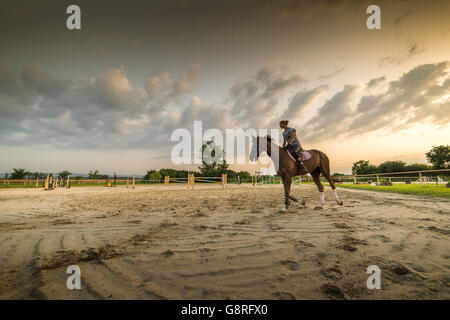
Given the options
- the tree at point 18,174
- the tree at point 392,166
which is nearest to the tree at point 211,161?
the tree at point 18,174

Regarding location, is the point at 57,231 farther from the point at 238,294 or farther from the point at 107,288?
the point at 238,294

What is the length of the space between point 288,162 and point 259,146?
4.19ft

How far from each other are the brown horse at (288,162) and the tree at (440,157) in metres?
88.5

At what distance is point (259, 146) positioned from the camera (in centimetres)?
657

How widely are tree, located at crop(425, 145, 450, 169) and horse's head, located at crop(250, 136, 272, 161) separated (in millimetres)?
90459

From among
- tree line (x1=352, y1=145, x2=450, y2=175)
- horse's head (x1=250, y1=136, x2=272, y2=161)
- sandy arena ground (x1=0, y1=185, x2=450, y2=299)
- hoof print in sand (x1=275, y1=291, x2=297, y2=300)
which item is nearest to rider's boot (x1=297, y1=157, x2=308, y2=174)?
horse's head (x1=250, y1=136, x2=272, y2=161)

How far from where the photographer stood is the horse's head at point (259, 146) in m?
6.37

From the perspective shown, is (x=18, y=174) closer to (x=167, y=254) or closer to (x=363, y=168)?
(x=167, y=254)

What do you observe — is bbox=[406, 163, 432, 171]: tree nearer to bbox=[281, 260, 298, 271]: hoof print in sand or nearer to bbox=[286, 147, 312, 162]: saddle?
bbox=[286, 147, 312, 162]: saddle

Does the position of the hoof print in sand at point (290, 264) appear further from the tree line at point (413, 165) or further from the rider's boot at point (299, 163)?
the tree line at point (413, 165)

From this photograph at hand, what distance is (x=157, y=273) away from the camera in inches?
68.3

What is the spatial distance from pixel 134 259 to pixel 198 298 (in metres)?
1.12
